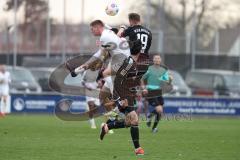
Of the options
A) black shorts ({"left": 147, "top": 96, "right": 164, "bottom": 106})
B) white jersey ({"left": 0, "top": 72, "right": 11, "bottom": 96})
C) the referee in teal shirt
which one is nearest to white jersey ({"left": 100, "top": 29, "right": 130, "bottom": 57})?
the referee in teal shirt

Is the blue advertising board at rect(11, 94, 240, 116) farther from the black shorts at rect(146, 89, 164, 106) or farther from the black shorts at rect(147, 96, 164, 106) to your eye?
the black shorts at rect(147, 96, 164, 106)

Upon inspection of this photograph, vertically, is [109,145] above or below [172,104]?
above

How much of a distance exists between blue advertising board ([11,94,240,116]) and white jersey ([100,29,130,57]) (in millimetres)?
19272

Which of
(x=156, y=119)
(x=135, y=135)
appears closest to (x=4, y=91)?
(x=156, y=119)

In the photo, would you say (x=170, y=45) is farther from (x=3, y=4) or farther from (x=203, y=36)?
(x=3, y=4)

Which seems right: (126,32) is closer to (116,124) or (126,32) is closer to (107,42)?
(107,42)

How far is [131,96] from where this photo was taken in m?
15.5

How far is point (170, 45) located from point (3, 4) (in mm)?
9784

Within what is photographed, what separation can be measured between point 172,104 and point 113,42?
21503 millimetres

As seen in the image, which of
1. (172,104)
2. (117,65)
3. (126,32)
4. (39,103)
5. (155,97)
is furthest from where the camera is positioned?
(172,104)

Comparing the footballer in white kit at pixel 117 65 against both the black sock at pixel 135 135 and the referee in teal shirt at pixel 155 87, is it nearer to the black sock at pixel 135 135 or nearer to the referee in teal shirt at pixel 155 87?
the black sock at pixel 135 135

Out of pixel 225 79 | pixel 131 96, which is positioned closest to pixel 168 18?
pixel 225 79

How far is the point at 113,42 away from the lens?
50.0 feet

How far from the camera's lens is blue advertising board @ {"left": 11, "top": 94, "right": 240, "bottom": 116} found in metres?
35.1
